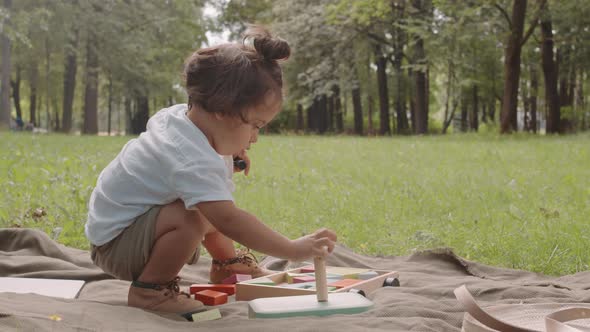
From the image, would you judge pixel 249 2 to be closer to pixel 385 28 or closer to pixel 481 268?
pixel 385 28

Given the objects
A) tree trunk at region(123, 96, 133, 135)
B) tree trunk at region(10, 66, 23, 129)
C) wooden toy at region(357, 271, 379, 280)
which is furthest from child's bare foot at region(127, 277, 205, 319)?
tree trunk at region(10, 66, 23, 129)

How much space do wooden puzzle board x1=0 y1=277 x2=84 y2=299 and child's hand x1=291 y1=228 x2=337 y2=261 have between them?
107 centimetres

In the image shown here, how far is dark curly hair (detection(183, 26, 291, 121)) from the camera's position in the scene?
2.44 meters

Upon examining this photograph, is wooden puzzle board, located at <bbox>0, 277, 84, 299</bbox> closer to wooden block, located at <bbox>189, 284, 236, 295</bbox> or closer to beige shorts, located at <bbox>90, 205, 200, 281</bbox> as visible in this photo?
beige shorts, located at <bbox>90, 205, 200, 281</bbox>

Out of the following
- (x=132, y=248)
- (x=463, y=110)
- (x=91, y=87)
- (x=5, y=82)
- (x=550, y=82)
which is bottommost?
(x=132, y=248)

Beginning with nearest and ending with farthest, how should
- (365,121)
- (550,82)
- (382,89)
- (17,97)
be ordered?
1. (550,82)
2. (382,89)
3. (17,97)
4. (365,121)

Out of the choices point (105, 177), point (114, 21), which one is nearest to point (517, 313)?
point (105, 177)

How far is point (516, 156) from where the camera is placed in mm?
9789

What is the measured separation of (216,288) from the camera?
2939 millimetres

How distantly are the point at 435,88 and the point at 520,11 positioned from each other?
72.2 ft

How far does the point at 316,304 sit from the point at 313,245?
Result: 1.02 ft

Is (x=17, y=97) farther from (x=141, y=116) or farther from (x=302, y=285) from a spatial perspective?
(x=302, y=285)

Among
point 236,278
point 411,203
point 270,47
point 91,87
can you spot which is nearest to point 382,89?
point 91,87

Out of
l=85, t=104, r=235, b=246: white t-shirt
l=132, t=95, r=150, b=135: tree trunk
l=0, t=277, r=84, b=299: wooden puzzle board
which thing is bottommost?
l=0, t=277, r=84, b=299: wooden puzzle board
